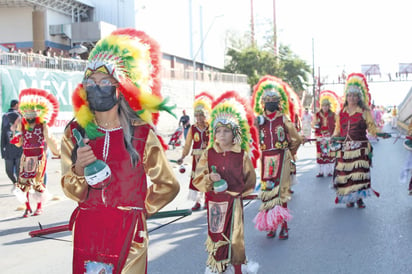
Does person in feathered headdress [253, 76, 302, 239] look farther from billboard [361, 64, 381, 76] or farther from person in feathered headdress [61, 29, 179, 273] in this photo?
billboard [361, 64, 381, 76]

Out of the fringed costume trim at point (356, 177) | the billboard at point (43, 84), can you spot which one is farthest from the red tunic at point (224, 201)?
the billboard at point (43, 84)

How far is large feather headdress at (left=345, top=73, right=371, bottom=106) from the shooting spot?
29.9 feet

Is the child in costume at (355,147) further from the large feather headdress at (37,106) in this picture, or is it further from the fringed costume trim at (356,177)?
the large feather headdress at (37,106)

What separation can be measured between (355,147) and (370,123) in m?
0.51

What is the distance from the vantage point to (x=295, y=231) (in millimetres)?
7543

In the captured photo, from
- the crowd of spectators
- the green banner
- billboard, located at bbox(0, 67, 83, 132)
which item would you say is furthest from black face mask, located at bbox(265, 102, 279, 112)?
the crowd of spectators

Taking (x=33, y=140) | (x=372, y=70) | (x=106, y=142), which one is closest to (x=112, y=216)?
(x=106, y=142)

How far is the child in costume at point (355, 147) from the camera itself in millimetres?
8961

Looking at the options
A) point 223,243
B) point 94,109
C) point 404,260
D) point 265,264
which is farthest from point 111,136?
point 404,260

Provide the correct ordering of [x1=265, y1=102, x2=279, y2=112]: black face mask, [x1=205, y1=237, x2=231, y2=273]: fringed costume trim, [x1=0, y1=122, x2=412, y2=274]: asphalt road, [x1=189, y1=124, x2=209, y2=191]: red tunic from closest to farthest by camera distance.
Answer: [x1=205, y1=237, x2=231, y2=273]: fringed costume trim → [x1=0, y1=122, x2=412, y2=274]: asphalt road → [x1=265, y1=102, x2=279, y2=112]: black face mask → [x1=189, y1=124, x2=209, y2=191]: red tunic

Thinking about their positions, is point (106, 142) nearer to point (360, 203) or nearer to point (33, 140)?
point (33, 140)

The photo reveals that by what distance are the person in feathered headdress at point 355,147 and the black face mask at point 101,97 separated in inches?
259

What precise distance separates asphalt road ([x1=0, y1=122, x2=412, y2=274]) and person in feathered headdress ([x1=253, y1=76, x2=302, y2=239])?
326 millimetres

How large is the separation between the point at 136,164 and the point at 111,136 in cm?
25
